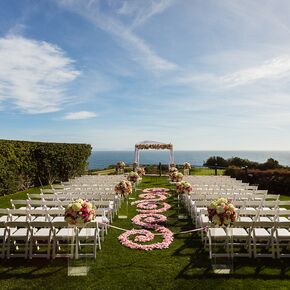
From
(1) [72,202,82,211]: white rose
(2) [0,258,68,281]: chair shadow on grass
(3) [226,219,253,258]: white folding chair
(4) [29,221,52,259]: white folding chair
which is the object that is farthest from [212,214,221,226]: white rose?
(4) [29,221,52,259]: white folding chair

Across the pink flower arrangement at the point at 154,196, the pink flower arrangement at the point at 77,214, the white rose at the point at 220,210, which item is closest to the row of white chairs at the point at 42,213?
the pink flower arrangement at the point at 77,214

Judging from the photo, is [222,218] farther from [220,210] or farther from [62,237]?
[62,237]

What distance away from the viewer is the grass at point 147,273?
6.54m

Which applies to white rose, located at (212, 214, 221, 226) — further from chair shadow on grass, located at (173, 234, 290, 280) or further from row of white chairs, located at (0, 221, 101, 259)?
row of white chairs, located at (0, 221, 101, 259)

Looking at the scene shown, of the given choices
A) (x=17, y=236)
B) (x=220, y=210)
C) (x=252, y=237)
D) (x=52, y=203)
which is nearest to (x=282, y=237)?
(x=252, y=237)

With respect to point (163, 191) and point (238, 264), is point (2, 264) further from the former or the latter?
point (163, 191)

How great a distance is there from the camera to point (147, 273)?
23.2 feet

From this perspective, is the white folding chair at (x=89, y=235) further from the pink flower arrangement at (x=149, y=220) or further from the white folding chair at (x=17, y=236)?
the pink flower arrangement at (x=149, y=220)

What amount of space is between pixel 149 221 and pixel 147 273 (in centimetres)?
454

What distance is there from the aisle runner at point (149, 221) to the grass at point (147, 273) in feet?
1.40

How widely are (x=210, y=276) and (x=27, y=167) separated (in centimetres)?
1694

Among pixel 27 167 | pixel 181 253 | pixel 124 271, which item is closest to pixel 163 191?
pixel 27 167

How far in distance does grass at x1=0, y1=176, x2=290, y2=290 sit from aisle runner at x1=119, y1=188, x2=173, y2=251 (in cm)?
43

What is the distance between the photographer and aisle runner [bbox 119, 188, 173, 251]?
29.6ft
